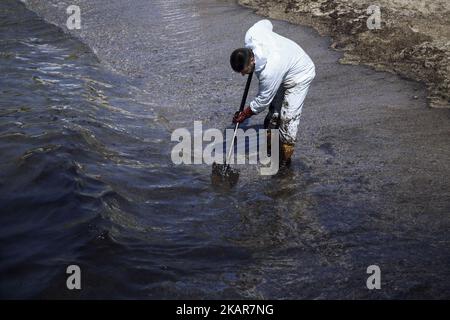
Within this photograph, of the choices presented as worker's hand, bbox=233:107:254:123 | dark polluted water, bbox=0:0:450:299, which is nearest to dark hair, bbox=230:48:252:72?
worker's hand, bbox=233:107:254:123

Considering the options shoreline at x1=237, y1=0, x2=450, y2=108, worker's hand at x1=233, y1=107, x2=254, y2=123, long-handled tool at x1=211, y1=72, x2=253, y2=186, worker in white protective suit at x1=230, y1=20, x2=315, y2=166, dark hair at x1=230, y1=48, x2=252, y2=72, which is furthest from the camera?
shoreline at x1=237, y1=0, x2=450, y2=108

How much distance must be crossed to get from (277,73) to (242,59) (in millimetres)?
421

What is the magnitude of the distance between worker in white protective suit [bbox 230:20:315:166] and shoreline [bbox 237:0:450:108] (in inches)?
103

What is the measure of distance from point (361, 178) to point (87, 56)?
6.36 meters

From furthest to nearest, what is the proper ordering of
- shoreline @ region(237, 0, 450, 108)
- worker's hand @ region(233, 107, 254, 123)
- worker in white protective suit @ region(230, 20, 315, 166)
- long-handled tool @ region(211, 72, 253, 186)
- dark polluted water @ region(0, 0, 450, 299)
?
shoreline @ region(237, 0, 450, 108), long-handled tool @ region(211, 72, 253, 186), worker's hand @ region(233, 107, 254, 123), worker in white protective suit @ region(230, 20, 315, 166), dark polluted water @ region(0, 0, 450, 299)

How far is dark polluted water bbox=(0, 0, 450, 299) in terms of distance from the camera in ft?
13.6

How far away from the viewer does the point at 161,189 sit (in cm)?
564

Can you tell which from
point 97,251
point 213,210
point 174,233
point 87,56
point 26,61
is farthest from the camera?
point 87,56

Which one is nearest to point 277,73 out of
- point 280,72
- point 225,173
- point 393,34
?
point 280,72

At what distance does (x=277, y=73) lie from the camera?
17.2 ft

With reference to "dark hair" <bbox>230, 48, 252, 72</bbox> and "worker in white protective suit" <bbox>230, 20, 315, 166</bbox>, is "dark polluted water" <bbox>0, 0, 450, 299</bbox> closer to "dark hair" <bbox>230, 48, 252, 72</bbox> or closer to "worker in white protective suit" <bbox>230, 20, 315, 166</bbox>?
"worker in white protective suit" <bbox>230, 20, 315, 166</bbox>
